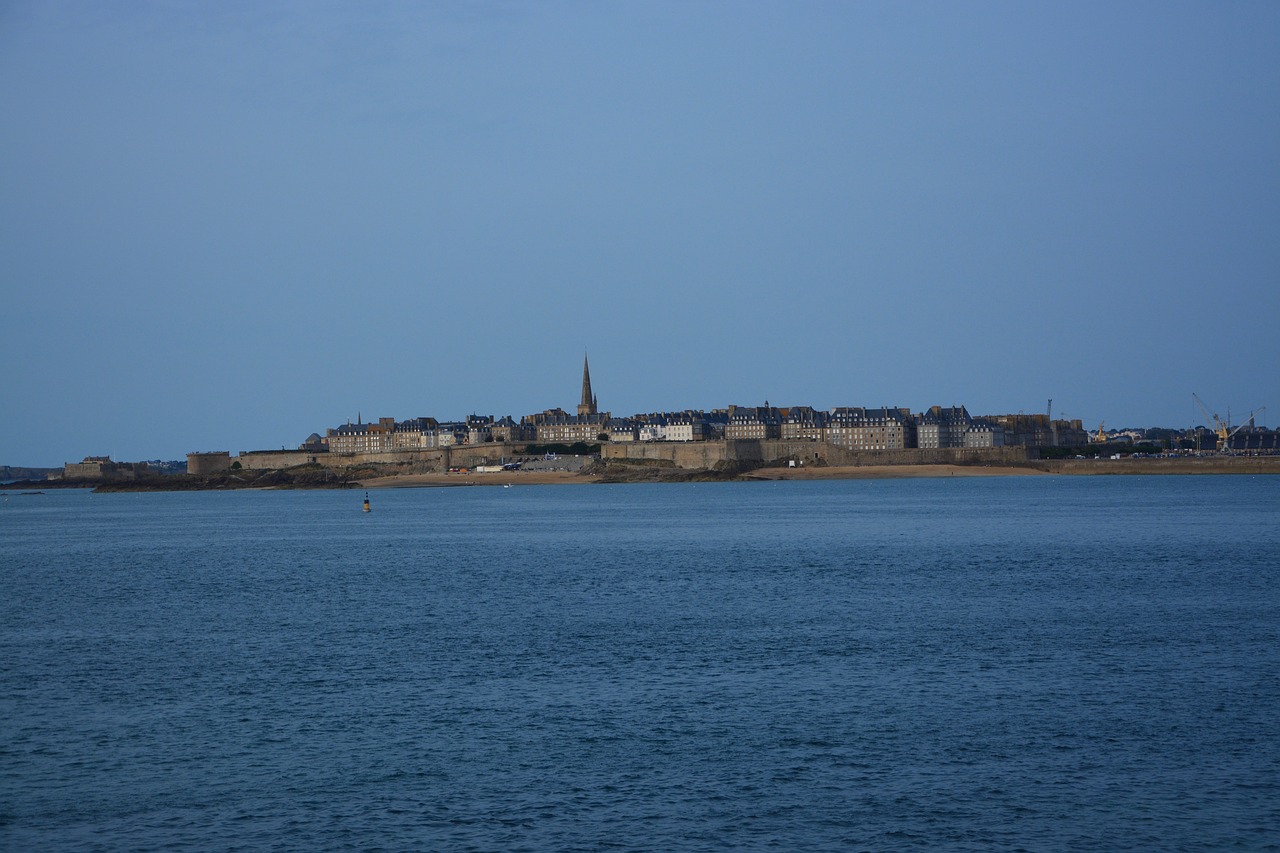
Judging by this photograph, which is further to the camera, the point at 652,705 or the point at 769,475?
the point at 769,475

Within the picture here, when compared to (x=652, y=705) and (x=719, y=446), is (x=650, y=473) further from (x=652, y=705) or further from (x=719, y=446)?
(x=652, y=705)

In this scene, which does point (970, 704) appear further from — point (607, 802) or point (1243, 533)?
point (1243, 533)

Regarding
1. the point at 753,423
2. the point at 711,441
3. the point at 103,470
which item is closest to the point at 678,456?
the point at 711,441

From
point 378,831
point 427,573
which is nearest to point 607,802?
point 378,831

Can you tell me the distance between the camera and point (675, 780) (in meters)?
12.8

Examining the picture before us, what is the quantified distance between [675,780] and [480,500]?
76163 millimetres

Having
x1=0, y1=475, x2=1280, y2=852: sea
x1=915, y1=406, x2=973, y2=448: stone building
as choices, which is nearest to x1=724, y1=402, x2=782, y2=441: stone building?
x1=915, y1=406, x2=973, y2=448: stone building

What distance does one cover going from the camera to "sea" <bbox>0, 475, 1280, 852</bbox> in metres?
11.6

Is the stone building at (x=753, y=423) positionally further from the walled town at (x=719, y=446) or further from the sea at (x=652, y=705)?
the sea at (x=652, y=705)

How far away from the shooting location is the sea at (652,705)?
37.9 ft

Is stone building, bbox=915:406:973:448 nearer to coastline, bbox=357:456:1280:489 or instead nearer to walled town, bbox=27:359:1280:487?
walled town, bbox=27:359:1280:487

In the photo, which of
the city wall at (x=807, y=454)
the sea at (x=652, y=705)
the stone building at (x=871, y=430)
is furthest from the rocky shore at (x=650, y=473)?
the sea at (x=652, y=705)

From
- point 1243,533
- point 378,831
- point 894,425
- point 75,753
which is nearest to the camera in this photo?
point 378,831

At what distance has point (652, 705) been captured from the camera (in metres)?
15.9
